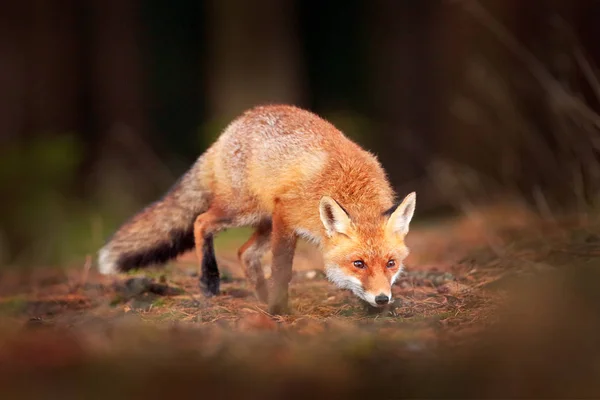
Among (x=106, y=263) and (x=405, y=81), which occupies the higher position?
(x=405, y=81)

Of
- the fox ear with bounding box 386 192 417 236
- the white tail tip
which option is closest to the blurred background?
the white tail tip

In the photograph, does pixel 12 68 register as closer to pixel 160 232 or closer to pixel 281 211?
pixel 160 232

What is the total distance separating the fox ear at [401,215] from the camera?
4828 mm

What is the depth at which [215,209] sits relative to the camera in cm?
594

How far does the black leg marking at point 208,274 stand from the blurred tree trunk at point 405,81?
6.60 meters

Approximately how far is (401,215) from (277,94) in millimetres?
8034

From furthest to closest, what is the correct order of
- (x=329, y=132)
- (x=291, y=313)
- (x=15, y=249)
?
(x=15, y=249) → (x=329, y=132) → (x=291, y=313)

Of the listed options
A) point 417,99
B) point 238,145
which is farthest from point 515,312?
point 417,99

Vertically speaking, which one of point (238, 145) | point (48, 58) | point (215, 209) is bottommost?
point (215, 209)

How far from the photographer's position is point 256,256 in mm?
5953

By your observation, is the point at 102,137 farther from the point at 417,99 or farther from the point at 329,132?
the point at 329,132

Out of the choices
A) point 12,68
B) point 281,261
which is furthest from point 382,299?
point 12,68

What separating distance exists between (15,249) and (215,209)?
4.37 meters

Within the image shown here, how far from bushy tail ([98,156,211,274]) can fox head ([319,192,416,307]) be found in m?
1.64
